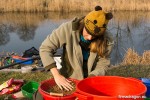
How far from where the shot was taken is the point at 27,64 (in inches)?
214

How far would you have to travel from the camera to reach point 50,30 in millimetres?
11281

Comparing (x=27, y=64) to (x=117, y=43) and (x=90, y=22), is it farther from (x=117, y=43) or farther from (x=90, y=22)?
(x=117, y=43)

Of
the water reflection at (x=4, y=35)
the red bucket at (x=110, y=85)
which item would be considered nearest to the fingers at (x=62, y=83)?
the red bucket at (x=110, y=85)

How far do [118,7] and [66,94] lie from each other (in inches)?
523

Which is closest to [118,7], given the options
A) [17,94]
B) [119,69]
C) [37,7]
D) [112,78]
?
[37,7]

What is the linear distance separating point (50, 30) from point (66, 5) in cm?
430

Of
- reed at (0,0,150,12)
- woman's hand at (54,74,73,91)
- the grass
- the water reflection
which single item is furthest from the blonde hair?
reed at (0,0,150,12)

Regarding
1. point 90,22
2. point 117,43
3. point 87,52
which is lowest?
point 117,43

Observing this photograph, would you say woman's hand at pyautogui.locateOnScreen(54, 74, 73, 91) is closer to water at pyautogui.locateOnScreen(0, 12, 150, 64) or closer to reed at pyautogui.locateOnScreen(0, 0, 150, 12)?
water at pyautogui.locateOnScreen(0, 12, 150, 64)

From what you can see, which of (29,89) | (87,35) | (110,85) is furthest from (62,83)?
(29,89)

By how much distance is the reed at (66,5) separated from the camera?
1502 centimetres

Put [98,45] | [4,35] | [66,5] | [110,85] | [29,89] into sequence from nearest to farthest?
1. [110,85]
2. [98,45]
3. [29,89]
4. [4,35]
5. [66,5]

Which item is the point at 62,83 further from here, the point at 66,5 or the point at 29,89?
the point at 66,5

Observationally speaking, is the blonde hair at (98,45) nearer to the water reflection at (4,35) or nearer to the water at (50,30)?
the water at (50,30)
